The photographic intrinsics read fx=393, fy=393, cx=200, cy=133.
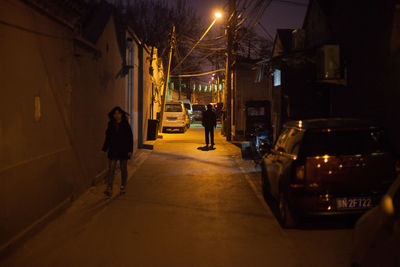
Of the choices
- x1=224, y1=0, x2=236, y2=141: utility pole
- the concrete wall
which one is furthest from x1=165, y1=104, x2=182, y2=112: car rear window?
the concrete wall

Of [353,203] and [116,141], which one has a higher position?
[116,141]

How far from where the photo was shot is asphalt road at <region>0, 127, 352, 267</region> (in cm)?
498

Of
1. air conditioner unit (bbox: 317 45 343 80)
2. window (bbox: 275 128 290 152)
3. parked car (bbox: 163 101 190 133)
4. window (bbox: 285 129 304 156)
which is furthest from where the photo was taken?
parked car (bbox: 163 101 190 133)

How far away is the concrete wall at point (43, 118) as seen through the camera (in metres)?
5.25

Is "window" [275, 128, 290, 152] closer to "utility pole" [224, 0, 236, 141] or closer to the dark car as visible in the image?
the dark car

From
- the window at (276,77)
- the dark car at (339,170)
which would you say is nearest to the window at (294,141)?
the dark car at (339,170)

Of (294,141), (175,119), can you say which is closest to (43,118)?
(294,141)

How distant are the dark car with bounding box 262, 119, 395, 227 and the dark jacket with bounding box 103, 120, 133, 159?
413 centimetres

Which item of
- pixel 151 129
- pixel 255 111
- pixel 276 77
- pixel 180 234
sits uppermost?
pixel 276 77

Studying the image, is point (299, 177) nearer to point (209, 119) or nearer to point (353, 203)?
point (353, 203)

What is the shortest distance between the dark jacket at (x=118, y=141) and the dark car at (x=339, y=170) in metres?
4.13

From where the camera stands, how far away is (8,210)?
5.22 meters

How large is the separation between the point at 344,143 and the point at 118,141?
16.1ft

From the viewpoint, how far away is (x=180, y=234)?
19.8ft
